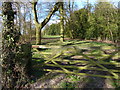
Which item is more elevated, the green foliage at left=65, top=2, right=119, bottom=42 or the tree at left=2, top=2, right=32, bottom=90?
the green foliage at left=65, top=2, right=119, bottom=42

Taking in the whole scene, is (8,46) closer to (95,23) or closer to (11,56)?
(11,56)

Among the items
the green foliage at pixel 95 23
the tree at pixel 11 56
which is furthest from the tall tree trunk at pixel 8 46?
the green foliage at pixel 95 23

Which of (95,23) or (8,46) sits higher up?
(95,23)

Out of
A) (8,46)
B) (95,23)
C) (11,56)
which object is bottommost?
(11,56)

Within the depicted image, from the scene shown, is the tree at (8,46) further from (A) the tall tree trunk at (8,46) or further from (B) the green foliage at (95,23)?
(B) the green foliage at (95,23)

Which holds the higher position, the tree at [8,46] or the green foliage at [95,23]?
the green foliage at [95,23]

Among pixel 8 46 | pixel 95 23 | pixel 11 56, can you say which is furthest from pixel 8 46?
pixel 95 23

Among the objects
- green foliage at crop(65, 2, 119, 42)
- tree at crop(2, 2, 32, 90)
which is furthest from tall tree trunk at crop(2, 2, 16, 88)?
green foliage at crop(65, 2, 119, 42)

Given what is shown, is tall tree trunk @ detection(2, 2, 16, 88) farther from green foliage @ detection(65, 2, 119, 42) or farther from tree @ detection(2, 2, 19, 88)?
green foliage @ detection(65, 2, 119, 42)

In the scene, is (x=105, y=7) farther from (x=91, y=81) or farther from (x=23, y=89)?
(x=23, y=89)

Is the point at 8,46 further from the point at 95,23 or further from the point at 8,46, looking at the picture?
the point at 95,23

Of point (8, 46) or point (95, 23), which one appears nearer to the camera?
point (8, 46)

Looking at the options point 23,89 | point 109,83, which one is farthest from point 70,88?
point 23,89

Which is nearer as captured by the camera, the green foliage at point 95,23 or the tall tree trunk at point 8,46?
the tall tree trunk at point 8,46
